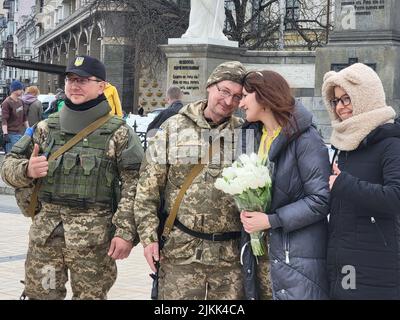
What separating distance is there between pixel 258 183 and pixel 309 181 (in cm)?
28

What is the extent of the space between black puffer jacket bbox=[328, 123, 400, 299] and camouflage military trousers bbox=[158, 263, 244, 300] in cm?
71

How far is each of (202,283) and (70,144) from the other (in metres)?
1.20

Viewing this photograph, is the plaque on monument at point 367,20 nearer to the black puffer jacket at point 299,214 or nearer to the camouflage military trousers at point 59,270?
the camouflage military trousers at point 59,270

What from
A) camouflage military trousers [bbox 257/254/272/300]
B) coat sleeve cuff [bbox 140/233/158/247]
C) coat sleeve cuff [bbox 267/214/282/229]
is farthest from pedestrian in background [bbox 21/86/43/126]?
coat sleeve cuff [bbox 267/214/282/229]

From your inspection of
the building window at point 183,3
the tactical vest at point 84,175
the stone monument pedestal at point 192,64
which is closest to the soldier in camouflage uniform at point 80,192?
the tactical vest at point 84,175

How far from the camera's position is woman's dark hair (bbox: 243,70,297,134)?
4.47 metres

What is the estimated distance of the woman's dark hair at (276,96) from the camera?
447 cm

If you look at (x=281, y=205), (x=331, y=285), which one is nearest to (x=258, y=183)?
(x=281, y=205)

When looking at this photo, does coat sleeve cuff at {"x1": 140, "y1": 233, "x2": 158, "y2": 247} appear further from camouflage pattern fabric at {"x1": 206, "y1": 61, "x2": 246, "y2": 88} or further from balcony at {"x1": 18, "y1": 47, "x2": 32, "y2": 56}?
balcony at {"x1": 18, "y1": 47, "x2": 32, "y2": 56}

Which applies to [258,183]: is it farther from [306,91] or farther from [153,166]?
[306,91]

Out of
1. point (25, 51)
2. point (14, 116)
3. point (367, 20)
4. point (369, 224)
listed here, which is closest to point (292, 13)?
point (367, 20)

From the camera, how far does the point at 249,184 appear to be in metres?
4.29

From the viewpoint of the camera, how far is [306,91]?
69.1ft

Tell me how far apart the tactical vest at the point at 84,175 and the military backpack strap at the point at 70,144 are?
0.02 metres
